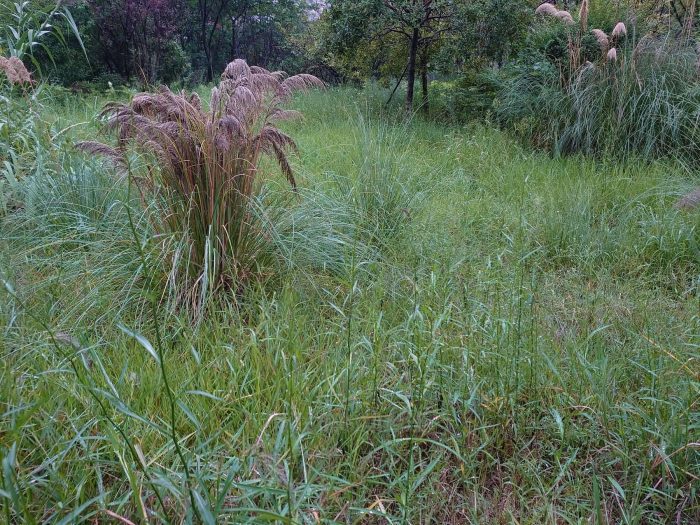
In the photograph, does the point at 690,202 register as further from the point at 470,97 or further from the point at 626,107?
the point at 470,97

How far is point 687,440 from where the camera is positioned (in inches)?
73.0

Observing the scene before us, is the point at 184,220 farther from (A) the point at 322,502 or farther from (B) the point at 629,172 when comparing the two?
(B) the point at 629,172

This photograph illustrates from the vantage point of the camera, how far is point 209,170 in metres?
2.73

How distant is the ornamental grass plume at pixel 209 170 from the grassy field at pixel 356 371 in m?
0.13

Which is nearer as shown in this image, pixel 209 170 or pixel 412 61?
pixel 209 170

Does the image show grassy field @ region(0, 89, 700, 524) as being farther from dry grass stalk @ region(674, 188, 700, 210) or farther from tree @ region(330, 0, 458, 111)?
tree @ region(330, 0, 458, 111)

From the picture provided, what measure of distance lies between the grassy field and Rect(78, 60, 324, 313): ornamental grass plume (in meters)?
0.13

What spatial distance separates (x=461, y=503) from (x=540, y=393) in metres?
0.59

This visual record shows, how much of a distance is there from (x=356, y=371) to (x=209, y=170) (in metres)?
1.20

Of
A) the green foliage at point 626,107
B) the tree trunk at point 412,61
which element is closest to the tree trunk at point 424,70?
the tree trunk at point 412,61

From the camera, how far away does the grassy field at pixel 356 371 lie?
1.64m

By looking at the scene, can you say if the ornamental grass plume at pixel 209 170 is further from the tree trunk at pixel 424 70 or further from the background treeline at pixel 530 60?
the tree trunk at pixel 424 70

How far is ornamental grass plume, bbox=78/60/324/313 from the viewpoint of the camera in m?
2.72

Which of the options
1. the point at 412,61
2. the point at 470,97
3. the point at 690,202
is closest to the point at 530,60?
the point at 470,97
